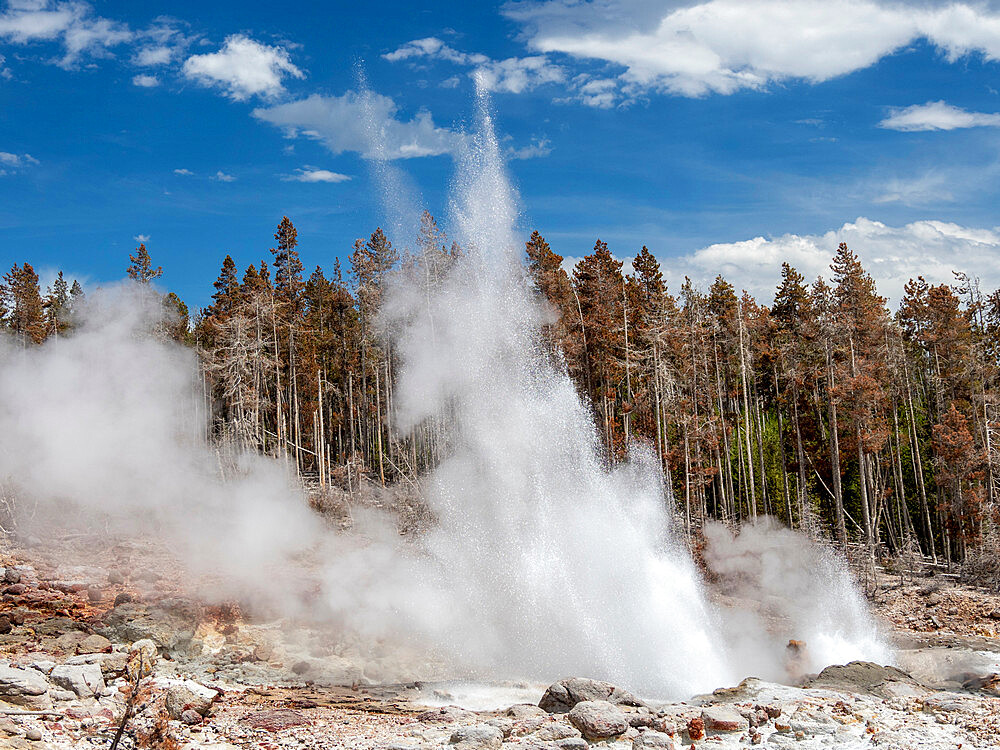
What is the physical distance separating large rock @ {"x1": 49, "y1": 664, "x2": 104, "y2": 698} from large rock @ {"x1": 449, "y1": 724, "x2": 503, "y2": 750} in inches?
220

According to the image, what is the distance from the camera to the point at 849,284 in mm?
30828

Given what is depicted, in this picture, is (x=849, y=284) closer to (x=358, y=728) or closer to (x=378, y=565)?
(x=378, y=565)

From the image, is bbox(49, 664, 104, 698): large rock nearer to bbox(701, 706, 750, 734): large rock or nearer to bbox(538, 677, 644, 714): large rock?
bbox(538, 677, 644, 714): large rock

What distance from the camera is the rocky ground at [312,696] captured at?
10.6 meters

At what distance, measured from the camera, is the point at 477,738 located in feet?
34.8

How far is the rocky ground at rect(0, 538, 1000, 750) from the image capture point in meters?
10.6

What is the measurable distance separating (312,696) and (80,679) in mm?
3854

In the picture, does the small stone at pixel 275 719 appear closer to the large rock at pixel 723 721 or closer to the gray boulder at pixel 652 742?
the gray boulder at pixel 652 742

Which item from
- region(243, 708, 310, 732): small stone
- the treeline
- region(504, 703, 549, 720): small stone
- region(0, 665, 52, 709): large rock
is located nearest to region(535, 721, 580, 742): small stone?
region(504, 703, 549, 720): small stone

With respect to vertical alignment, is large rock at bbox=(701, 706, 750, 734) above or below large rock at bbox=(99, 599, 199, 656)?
below

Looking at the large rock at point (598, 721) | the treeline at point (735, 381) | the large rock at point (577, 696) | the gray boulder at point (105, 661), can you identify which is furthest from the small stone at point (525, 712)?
the treeline at point (735, 381)

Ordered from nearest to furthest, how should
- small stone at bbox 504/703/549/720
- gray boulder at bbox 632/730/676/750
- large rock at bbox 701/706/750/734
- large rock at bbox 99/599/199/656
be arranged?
1. gray boulder at bbox 632/730/676/750
2. large rock at bbox 701/706/750/734
3. small stone at bbox 504/703/549/720
4. large rock at bbox 99/599/199/656

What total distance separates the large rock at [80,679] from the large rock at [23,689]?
359 mm

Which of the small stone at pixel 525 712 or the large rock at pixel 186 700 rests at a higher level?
the large rock at pixel 186 700
